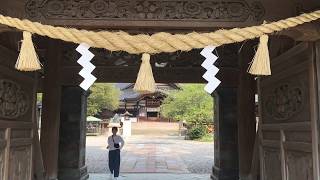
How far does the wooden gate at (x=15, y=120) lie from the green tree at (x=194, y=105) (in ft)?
89.3

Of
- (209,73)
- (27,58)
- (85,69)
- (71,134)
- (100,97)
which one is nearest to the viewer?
(27,58)

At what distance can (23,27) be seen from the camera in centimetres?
317

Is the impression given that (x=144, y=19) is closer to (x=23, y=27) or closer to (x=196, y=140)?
(x=23, y=27)

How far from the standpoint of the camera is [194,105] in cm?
3319

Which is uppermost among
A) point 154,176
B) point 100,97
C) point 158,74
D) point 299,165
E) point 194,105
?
point 100,97

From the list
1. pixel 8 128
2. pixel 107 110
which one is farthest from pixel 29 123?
pixel 107 110

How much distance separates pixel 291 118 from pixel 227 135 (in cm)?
520

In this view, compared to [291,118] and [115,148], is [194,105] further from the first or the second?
[291,118]

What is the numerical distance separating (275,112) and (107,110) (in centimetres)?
3866

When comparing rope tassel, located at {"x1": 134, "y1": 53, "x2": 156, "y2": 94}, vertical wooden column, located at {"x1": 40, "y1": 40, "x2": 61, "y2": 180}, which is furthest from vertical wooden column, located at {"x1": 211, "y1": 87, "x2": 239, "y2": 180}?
rope tassel, located at {"x1": 134, "y1": 53, "x2": 156, "y2": 94}

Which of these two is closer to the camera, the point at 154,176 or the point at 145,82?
the point at 145,82

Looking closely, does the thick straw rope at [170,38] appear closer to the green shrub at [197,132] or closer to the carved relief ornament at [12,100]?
the carved relief ornament at [12,100]

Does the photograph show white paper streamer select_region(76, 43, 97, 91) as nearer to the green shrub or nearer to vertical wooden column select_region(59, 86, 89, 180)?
vertical wooden column select_region(59, 86, 89, 180)

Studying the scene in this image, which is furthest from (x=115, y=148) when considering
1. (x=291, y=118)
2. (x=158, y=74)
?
(x=291, y=118)
